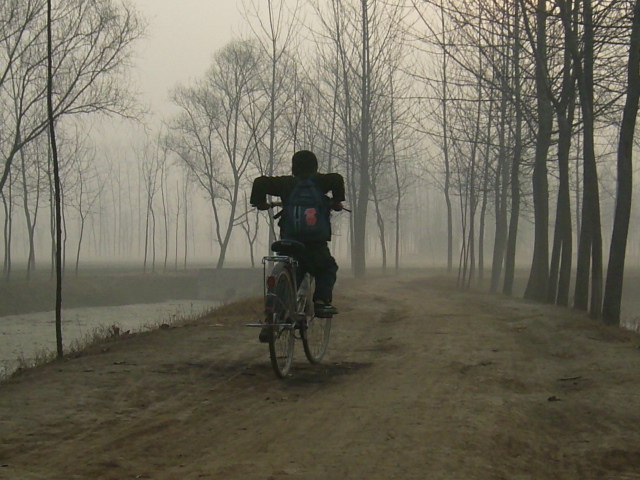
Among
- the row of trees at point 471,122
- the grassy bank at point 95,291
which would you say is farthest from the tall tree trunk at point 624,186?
the grassy bank at point 95,291

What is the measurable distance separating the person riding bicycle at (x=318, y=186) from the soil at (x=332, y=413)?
1004mm

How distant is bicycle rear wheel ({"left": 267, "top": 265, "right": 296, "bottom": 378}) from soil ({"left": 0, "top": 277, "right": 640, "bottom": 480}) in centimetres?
22

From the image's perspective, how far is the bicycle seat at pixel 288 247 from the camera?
6504 mm

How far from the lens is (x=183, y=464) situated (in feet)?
12.9

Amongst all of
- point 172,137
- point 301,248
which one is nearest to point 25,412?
point 301,248

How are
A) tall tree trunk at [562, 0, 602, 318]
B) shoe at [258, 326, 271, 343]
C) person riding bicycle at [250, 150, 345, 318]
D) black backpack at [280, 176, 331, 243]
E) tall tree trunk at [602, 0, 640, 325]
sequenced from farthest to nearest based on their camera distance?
tall tree trunk at [562, 0, 602, 318]
tall tree trunk at [602, 0, 640, 325]
person riding bicycle at [250, 150, 345, 318]
black backpack at [280, 176, 331, 243]
shoe at [258, 326, 271, 343]

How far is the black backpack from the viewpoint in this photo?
661 cm

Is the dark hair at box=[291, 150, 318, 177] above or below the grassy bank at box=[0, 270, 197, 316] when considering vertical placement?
above

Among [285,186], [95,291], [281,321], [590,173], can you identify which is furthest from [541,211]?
[95,291]

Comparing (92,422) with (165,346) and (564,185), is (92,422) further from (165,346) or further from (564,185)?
(564,185)

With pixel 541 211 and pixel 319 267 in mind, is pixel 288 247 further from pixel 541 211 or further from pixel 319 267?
pixel 541 211

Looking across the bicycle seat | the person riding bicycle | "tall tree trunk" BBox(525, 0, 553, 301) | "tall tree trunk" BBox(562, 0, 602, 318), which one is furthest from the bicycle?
"tall tree trunk" BBox(525, 0, 553, 301)

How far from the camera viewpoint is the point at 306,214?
6.60 m

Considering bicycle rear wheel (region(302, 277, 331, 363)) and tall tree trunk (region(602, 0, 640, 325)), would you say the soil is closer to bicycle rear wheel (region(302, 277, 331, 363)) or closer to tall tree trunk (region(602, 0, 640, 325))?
bicycle rear wheel (region(302, 277, 331, 363))
